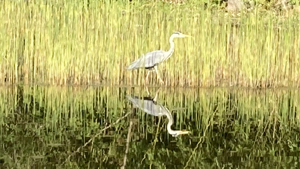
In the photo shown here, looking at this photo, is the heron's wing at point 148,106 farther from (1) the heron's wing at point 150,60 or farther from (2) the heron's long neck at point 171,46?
(2) the heron's long neck at point 171,46

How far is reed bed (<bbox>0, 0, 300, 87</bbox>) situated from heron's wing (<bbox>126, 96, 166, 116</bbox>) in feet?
3.68

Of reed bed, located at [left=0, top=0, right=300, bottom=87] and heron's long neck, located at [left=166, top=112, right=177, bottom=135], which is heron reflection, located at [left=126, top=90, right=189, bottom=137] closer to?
heron's long neck, located at [left=166, top=112, right=177, bottom=135]

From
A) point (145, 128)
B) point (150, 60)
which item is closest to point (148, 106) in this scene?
point (145, 128)

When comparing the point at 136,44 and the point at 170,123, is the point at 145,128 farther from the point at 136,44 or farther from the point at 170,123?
the point at 136,44

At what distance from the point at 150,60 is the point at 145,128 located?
7.55 feet

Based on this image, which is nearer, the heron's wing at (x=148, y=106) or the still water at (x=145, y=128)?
the still water at (x=145, y=128)

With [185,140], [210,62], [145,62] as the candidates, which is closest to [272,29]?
[210,62]

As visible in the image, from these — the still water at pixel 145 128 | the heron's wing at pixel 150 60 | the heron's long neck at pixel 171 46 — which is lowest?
the still water at pixel 145 128

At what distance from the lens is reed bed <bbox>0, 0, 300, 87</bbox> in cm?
698

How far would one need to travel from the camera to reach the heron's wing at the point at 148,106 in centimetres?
539

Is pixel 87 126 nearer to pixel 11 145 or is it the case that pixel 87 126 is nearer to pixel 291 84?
pixel 11 145

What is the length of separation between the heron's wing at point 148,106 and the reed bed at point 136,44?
1.12 metres

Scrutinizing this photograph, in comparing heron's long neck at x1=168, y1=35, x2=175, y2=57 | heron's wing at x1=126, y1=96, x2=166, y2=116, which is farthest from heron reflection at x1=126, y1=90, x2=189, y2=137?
heron's long neck at x1=168, y1=35, x2=175, y2=57

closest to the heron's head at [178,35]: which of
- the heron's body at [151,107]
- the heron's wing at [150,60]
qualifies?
the heron's wing at [150,60]
